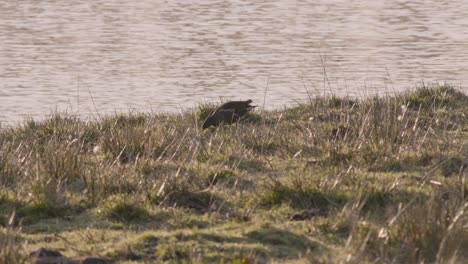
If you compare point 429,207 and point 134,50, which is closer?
point 429,207

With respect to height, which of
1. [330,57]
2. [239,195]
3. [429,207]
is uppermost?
[429,207]

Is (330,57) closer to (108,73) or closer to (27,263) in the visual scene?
(108,73)

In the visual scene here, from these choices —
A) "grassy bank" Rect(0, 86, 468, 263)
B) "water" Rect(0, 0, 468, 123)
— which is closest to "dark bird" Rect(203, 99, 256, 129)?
"grassy bank" Rect(0, 86, 468, 263)

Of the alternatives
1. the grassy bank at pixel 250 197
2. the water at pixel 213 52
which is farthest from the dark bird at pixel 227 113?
the water at pixel 213 52

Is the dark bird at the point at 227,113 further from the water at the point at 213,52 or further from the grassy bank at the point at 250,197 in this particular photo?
the water at the point at 213,52

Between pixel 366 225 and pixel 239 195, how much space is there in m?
1.22

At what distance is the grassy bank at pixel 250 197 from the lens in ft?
17.2

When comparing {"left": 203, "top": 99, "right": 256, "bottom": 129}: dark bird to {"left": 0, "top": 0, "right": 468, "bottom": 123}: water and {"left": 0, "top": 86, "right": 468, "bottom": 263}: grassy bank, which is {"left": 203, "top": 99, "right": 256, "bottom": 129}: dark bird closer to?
{"left": 0, "top": 86, "right": 468, "bottom": 263}: grassy bank

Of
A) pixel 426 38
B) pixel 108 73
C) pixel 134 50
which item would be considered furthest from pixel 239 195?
pixel 426 38

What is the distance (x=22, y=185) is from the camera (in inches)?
268

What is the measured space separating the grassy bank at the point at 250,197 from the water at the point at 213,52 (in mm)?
3466

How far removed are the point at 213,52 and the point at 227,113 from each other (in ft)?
43.0

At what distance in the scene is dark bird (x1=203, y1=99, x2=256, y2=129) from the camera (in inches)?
394

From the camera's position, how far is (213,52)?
76.3ft
